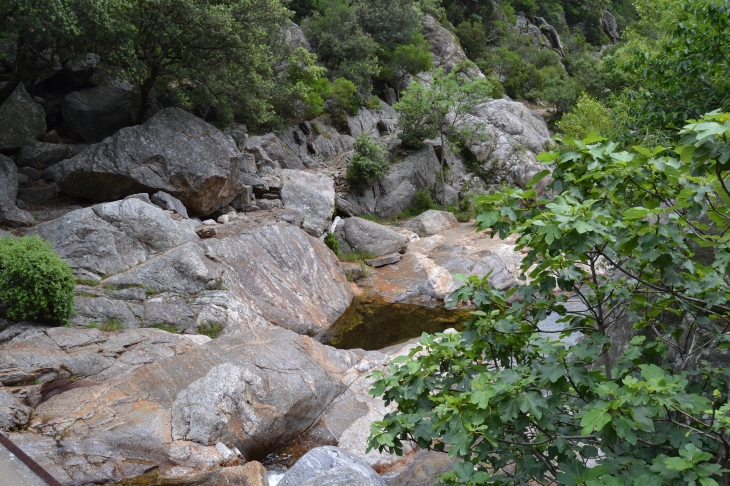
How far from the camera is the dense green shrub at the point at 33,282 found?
357 inches

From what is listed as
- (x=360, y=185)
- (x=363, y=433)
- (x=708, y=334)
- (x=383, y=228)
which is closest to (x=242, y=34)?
(x=383, y=228)

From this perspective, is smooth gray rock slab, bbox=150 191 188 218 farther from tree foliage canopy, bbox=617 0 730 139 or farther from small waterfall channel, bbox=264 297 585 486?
tree foliage canopy, bbox=617 0 730 139

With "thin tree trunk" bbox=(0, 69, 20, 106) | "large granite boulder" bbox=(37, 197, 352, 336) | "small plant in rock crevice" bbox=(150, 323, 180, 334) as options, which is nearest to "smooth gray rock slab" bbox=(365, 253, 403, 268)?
"large granite boulder" bbox=(37, 197, 352, 336)

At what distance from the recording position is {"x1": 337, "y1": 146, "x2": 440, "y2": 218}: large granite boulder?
2469 cm

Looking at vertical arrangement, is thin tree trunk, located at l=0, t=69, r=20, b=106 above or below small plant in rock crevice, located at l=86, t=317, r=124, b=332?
above

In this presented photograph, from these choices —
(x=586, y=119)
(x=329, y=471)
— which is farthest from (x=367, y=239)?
(x=329, y=471)

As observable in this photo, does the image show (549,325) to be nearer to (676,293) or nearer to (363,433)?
(363,433)

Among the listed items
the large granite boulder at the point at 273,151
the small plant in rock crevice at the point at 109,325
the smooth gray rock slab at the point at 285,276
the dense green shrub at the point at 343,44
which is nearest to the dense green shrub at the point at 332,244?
the smooth gray rock slab at the point at 285,276

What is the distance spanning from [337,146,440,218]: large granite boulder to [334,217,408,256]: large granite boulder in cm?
318

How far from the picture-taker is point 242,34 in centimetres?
1555

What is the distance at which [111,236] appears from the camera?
12.0 metres

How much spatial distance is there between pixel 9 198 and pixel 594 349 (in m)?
14.9

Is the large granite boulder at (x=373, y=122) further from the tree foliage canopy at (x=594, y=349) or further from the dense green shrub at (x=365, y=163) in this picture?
the tree foliage canopy at (x=594, y=349)

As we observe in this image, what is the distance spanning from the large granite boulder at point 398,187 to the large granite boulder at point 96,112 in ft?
32.3
